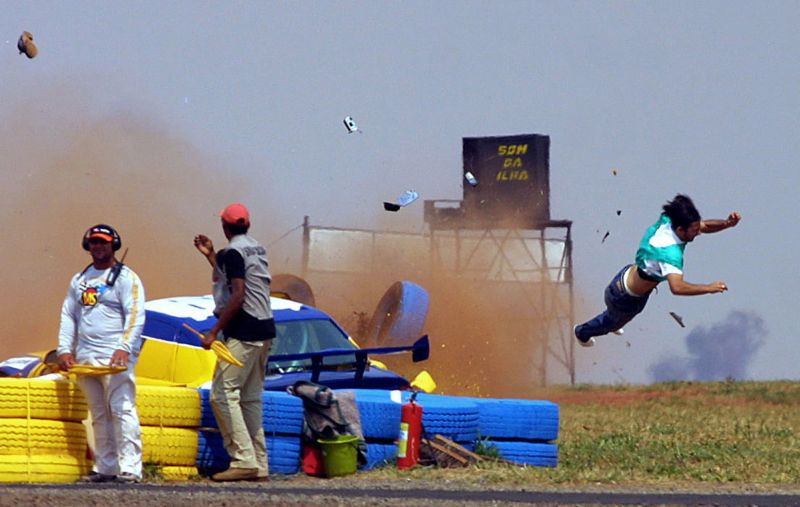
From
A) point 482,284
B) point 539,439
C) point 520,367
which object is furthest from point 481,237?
point 539,439

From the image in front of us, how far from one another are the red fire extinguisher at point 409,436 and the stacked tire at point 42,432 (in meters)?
2.61

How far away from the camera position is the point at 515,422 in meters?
13.6

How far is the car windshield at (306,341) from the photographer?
1428cm

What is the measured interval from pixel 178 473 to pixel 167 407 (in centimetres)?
54

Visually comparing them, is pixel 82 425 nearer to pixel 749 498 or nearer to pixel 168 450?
pixel 168 450

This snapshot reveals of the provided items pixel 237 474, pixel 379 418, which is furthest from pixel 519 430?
pixel 237 474

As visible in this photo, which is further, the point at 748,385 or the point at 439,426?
the point at 748,385

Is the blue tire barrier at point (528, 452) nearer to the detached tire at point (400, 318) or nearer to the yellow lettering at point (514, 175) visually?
the detached tire at point (400, 318)

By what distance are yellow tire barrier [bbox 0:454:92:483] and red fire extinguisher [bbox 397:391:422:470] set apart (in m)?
2.70

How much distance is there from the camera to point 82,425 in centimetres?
1215

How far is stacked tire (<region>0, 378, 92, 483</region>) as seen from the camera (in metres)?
11.7

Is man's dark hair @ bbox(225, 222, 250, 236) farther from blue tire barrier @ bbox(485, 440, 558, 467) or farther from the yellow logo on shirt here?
blue tire barrier @ bbox(485, 440, 558, 467)

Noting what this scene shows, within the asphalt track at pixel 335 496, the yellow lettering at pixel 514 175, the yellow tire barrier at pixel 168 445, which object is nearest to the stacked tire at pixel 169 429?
the yellow tire barrier at pixel 168 445

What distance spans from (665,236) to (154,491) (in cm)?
517
